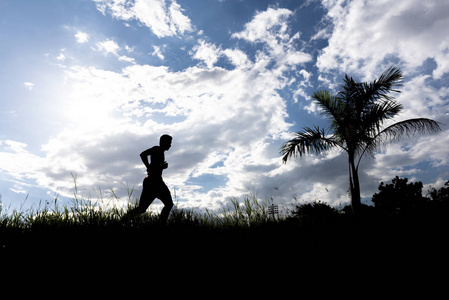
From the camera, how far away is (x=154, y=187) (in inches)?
170

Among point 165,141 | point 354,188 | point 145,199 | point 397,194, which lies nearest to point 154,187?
point 145,199

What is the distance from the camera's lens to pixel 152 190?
4.33 metres

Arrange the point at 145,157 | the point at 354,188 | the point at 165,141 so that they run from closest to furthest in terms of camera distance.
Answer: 1. the point at 145,157
2. the point at 165,141
3. the point at 354,188

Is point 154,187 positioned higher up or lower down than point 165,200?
higher up

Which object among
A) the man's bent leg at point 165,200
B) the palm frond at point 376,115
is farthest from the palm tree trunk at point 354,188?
the man's bent leg at point 165,200

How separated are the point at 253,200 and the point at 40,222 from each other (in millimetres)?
3473

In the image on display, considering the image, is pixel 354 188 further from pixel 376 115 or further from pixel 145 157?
pixel 145 157

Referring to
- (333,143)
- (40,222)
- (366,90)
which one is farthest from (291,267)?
(366,90)

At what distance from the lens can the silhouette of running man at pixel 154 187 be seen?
432cm

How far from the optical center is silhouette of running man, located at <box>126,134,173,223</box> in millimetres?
4324

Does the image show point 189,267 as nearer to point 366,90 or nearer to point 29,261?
point 29,261

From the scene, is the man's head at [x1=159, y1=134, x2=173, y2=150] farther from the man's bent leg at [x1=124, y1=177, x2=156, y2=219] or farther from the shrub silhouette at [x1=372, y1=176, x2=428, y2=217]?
the shrub silhouette at [x1=372, y1=176, x2=428, y2=217]

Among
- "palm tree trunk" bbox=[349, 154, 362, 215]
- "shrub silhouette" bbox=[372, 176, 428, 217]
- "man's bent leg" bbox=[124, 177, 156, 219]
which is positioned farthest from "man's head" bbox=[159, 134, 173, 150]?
"shrub silhouette" bbox=[372, 176, 428, 217]

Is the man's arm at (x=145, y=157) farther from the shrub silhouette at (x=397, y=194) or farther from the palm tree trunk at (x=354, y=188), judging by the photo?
the shrub silhouette at (x=397, y=194)
